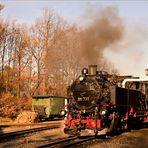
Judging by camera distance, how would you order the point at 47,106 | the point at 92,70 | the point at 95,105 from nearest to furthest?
1. the point at 95,105
2. the point at 92,70
3. the point at 47,106

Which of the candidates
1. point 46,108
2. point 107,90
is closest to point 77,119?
point 107,90

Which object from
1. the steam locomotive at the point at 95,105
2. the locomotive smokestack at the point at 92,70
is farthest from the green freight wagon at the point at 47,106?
the locomotive smokestack at the point at 92,70

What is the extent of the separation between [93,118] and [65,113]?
5.64 ft

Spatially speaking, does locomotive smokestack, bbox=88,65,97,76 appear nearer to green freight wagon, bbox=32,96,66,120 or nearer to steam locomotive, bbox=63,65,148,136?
steam locomotive, bbox=63,65,148,136

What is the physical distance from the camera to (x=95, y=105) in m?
15.3

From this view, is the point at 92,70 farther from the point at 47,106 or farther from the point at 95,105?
the point at 47,106

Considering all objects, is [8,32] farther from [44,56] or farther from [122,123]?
[122,123]

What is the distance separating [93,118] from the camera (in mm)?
15023

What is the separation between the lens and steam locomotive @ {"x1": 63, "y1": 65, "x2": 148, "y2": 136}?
1490 cm

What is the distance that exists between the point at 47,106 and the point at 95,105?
14.5m

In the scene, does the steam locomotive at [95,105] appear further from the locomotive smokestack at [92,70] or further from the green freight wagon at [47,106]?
the green freight wagon at [47,106]

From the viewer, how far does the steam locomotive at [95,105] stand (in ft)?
48.9

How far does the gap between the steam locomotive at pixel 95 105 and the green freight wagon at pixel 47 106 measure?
41.7 ft

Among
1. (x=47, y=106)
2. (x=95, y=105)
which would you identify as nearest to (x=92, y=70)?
(x=95, y=105)
